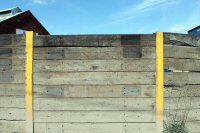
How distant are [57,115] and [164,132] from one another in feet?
6.03

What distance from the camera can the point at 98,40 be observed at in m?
5.75

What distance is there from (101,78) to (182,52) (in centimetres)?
152

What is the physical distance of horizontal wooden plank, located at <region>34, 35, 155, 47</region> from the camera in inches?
226

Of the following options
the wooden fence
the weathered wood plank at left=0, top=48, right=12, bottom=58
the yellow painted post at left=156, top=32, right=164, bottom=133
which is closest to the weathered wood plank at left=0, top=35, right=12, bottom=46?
the weathered wood plank at left=0, top=48, right=12, bottom=58

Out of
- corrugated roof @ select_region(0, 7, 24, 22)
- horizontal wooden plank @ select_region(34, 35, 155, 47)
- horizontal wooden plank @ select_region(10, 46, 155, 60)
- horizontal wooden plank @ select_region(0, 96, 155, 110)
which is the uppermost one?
corrugated roof @ select_region(0, 7, 24, 22)

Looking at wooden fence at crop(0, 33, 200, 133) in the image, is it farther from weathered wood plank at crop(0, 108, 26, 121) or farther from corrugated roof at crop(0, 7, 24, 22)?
corrugated roof at crop(0, 7, 24, 22)

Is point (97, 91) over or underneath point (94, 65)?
underneath

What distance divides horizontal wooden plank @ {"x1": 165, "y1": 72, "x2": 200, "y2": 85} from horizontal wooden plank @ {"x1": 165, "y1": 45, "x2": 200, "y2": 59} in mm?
303

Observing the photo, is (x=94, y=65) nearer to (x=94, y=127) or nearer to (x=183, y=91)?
(x=94, y=127)

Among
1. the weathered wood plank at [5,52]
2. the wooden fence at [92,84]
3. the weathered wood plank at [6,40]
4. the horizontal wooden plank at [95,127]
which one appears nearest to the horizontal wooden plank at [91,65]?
the wooden fence at [92,84]

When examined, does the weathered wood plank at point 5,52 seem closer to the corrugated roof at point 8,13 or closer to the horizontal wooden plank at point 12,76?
the horizontal wooden plank at point 12,76

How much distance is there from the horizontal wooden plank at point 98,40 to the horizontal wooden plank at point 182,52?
1.05ft

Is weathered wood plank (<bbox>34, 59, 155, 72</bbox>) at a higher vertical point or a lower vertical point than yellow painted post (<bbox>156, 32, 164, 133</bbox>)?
higher

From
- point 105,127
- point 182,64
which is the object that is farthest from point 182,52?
point 105,127
